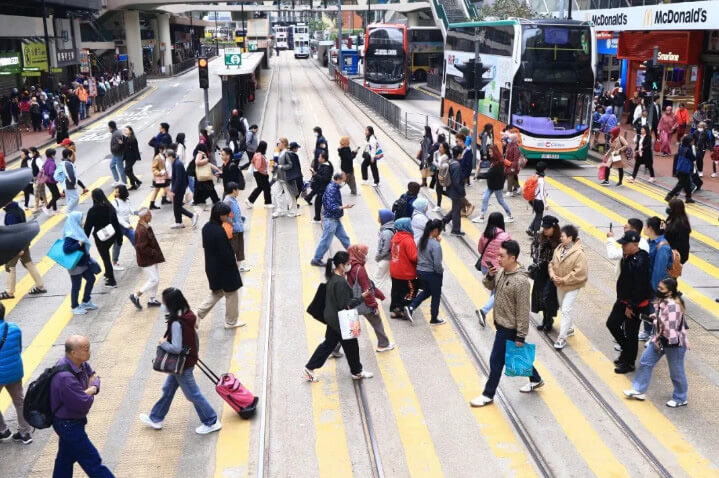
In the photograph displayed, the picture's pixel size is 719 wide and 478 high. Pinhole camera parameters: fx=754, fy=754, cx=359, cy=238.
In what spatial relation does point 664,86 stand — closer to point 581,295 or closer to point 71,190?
point 581,295

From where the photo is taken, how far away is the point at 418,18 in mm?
72312

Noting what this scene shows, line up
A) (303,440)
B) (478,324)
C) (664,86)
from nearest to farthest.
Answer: (303,440), (478,324), (664,86)

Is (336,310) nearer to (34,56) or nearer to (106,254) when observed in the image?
(106,254)

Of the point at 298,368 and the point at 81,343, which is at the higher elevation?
the point at 81,343

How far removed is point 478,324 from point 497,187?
5165mm

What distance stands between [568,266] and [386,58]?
1420 inches

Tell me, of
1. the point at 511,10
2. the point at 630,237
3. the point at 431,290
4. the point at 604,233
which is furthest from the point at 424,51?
the point at 630,237

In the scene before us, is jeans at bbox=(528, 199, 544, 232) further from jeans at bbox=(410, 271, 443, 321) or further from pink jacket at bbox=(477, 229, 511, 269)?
jeans at bbox=(410, 271, 443, 321)

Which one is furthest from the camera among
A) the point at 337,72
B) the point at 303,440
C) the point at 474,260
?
the point at 337,72

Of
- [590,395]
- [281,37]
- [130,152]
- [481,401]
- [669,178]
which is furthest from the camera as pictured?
[281,37]

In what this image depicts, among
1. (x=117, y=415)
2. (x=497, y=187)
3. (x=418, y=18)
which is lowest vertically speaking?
(x=117, y=415)

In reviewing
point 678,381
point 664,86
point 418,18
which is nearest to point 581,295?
point 678,381

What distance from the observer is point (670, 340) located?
7.61 meters

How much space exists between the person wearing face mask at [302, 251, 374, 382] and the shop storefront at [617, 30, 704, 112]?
76.0 ft
